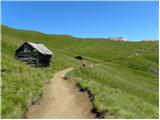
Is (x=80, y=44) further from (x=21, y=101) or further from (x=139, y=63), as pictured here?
(x=21, y=101)

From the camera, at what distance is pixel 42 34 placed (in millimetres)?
196000

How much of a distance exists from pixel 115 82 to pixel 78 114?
37.6m

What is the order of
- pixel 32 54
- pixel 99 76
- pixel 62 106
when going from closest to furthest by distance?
pixel 62 106 < pixel 99 76 < pixel 32 54

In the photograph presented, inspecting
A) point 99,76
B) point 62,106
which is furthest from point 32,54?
point 62,106

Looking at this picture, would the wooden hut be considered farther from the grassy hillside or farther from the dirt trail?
the dirt trail

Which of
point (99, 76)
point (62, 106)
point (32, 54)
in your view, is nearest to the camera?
point (62, 106)

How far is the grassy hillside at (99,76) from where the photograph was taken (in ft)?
76.9

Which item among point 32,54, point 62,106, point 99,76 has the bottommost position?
point 99,76

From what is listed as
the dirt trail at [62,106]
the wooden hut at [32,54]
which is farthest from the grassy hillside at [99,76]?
the wooden hut at [32,54]

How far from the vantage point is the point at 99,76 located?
209ft

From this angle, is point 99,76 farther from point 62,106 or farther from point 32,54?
point 62,106

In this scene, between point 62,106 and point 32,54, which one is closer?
point 62,106

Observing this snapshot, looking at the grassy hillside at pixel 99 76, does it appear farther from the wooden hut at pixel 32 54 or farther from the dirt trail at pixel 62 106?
the wooden hut at pixel 32 54

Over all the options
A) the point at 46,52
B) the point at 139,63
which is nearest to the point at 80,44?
the point at 139,63
